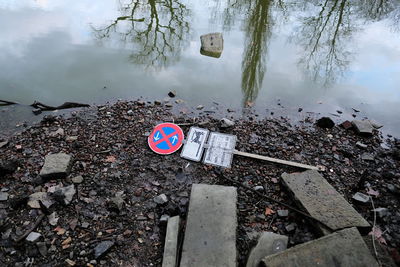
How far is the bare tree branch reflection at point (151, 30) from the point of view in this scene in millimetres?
6348

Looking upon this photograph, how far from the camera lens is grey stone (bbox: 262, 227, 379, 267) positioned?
7.33ft

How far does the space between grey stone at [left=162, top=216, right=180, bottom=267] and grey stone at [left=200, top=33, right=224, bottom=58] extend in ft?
15.4

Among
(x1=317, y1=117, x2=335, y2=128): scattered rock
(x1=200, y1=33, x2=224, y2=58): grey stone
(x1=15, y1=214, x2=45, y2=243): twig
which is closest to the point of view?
(x1=15, y1=214, x2=45, y2=243): twig

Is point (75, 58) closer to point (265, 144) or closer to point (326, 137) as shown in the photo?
point (265, 144)

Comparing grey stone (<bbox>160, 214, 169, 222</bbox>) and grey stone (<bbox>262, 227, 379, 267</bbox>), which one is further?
grey stone (<bbox>160, 214, 169, 222</bbox>)

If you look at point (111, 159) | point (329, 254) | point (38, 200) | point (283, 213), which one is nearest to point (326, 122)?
point (283, 213)

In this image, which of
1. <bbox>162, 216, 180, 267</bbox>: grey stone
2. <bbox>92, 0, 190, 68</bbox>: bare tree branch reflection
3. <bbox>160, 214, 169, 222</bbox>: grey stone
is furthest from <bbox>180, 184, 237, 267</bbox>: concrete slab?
<bbox>92, 0, 190, 68</bbox>: bare tree branch reflection

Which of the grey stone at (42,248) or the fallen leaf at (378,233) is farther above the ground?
the fallen leaf at (378,233)

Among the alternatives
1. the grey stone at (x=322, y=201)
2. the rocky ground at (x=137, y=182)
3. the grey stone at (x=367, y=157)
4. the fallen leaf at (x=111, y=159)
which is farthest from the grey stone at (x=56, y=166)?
the grey stone at (x=367, y=157)

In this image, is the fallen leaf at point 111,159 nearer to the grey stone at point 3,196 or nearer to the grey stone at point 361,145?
the grey stone at point 3,196

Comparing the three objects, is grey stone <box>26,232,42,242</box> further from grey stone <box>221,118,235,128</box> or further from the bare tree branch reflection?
the bare tree branch reflection

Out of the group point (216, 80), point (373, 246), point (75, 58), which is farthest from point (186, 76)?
point (373, 246)

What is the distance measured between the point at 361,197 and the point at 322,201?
604 mm

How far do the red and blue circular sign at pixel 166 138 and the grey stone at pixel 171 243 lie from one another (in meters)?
1.13
